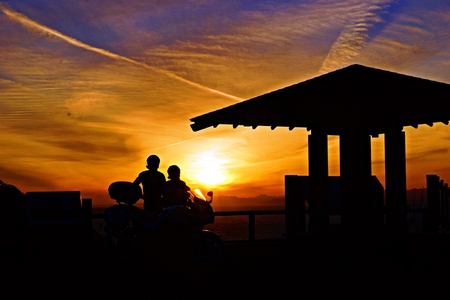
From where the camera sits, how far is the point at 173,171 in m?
12.1

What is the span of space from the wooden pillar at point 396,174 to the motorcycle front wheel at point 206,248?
203 inches

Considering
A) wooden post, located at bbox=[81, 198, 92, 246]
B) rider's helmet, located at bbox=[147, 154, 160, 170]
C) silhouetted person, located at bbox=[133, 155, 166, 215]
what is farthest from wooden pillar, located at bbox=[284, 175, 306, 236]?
wooden post, located at bbox=[81, 198, 92, 246]

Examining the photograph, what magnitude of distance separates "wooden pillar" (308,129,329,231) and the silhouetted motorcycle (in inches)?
150

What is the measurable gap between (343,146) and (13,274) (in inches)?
355

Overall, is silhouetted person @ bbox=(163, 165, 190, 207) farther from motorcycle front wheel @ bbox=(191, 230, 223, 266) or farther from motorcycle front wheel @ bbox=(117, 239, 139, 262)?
motorcycle front wheel @ bbox=(117, 239, 139, 262)

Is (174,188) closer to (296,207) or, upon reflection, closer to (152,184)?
(152,184)

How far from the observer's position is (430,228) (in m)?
18.3

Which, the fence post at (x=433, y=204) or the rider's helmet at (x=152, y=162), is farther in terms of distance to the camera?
the fence post at (x=433, y=204)

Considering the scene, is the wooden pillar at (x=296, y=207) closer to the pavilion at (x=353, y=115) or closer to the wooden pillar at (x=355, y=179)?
the pavilion at (x=353, y=115)

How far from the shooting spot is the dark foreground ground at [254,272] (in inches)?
360

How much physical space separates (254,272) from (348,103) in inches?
221

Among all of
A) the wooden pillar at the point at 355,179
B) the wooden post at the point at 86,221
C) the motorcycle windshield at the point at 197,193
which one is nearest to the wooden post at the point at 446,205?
the wooden pillar at the point at 355,179

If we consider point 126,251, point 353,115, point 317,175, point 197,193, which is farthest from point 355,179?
point 126,251

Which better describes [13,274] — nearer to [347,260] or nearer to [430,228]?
[347,260]
